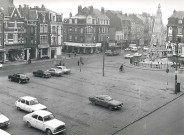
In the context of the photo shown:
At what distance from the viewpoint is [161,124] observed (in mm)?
26547

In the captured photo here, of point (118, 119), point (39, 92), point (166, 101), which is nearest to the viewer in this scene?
point (118, 119)

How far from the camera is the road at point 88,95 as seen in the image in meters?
26.6

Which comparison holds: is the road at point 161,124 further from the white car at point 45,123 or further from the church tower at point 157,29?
the church tower at point 157,29

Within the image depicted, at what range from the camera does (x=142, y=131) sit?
24953mm

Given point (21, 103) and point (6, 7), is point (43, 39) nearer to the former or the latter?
point (6, 7)

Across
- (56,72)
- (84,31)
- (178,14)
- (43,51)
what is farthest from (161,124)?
(84,31)

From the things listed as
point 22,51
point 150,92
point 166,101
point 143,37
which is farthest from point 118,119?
point 143,37

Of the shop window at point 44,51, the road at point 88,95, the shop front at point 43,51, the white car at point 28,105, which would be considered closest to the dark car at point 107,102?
the road at point 88,95

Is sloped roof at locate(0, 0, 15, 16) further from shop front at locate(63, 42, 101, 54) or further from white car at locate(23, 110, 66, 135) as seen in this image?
white car at locate(23, 110, 66, 135)

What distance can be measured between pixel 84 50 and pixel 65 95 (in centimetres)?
5539

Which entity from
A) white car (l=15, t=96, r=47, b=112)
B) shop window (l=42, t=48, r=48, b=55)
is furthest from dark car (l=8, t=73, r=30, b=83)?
shop window (l=42, t=48, r=48, b=55)

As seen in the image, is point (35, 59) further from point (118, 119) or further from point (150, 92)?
point (118, 119)

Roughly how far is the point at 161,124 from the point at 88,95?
12.8 metres

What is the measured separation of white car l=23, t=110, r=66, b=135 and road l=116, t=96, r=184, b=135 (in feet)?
17.2
